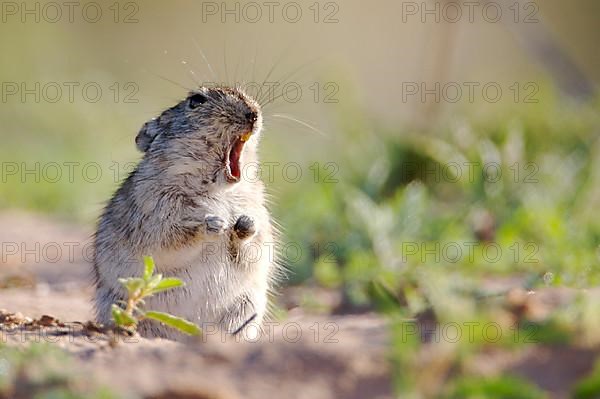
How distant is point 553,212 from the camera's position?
631 centimetres

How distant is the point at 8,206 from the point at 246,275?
4.74 m

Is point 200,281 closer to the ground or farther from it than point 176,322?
closer to the ground

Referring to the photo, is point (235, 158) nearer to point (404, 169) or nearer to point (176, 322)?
point (176, 322)

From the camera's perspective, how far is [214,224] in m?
4.46

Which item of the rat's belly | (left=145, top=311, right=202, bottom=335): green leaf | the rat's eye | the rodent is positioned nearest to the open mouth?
the rodent

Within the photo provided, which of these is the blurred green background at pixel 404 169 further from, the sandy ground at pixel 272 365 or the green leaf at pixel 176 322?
the green leaf at pixel 176 322

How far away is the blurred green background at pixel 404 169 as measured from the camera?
15.7ft

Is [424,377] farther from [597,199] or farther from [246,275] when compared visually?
[597,199]

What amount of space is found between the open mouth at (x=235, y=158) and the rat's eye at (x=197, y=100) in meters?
0.27

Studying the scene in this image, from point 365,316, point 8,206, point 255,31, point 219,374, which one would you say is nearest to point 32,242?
point 8,206

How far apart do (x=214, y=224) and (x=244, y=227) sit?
14cm

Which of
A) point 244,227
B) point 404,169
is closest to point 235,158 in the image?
point 244,227

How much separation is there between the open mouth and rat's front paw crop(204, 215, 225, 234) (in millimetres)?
305

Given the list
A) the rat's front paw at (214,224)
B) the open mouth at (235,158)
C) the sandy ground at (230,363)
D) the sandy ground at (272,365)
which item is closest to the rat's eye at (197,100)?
the open mouth at (235,158)
